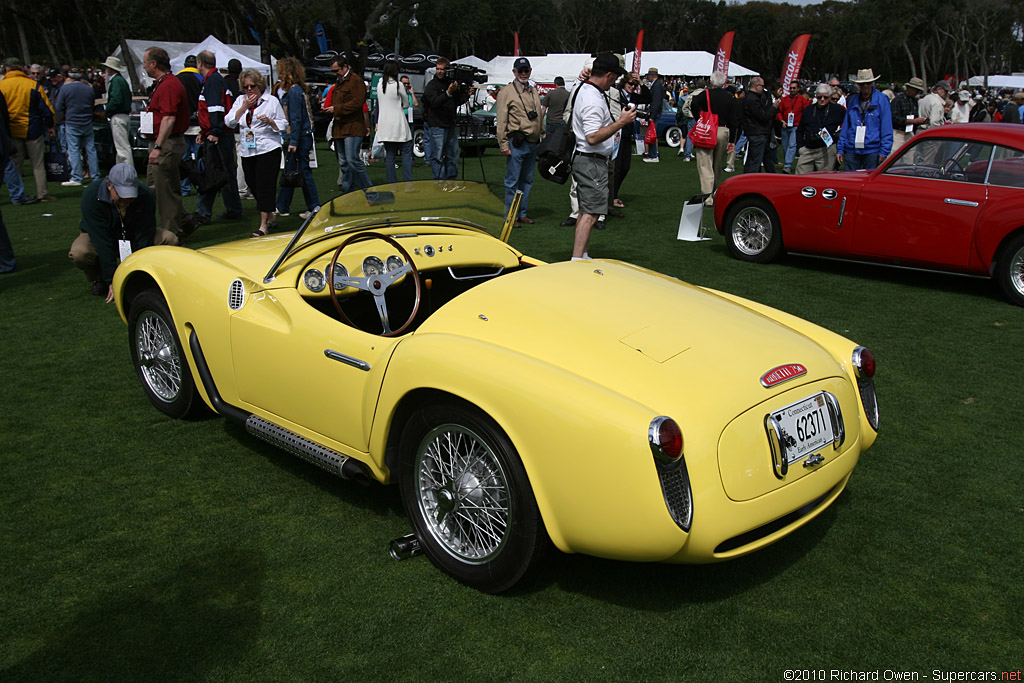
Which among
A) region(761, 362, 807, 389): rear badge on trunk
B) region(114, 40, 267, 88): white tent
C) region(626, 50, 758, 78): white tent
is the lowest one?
region(761, 362, 807, 389): rear badge on trunk

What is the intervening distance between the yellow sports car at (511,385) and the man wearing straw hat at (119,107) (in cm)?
935

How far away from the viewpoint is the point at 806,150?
1198 cm

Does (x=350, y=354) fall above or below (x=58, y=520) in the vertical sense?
above

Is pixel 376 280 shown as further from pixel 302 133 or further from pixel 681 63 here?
pixel 681 63

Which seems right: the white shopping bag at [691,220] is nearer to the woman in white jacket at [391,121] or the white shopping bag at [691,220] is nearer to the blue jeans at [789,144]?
the woman in white jacket at [391,121]

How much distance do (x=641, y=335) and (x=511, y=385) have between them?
617mm

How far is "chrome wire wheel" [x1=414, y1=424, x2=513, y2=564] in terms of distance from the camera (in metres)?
3.02

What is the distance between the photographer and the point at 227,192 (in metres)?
10.9

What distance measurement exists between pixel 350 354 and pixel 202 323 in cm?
115

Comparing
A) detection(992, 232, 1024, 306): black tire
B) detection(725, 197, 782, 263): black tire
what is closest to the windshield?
detection(725, 197, 782, 263): black tire

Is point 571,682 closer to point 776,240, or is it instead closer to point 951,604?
point 951,604

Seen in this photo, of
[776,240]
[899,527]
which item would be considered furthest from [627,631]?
[776,240]

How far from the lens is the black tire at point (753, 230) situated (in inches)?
339

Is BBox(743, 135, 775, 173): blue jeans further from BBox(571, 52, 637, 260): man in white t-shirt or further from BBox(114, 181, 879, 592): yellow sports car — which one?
BBox(114, 181, 879, 592): yellow sports car
